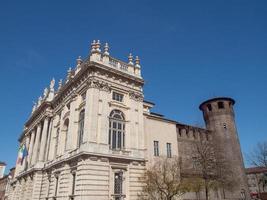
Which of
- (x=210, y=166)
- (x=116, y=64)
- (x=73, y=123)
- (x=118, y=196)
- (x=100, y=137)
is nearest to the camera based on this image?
(x=118, y=196)

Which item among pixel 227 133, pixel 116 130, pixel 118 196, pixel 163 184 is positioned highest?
pixel 227 133

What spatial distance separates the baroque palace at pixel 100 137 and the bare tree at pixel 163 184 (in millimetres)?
1826

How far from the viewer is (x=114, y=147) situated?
26016 mm

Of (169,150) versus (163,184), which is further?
(169,150)

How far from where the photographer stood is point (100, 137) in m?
24.7

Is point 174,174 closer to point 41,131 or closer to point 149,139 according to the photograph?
point 149,139

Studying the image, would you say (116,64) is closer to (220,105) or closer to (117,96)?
(117,96)

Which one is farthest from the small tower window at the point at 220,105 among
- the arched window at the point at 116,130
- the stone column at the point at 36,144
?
the stone column at the point at 36,144

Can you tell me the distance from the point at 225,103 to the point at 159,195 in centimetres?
2906

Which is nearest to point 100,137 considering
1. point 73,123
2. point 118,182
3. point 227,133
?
point 118,182

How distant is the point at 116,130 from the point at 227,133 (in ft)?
84.4

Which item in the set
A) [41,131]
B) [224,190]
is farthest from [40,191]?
[224,190]

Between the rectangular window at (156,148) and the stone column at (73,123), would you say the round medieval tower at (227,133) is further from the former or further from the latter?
the stone column at (73,123)

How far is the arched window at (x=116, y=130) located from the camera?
85.8ft
